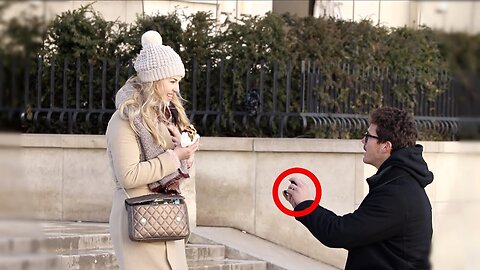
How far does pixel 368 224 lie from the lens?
11.1ft

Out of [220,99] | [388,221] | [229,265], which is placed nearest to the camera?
[388,221]

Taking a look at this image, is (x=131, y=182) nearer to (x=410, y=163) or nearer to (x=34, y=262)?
(x=410, y=163)

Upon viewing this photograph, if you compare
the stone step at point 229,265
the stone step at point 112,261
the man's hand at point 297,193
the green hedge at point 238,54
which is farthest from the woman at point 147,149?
the green hedge at point 238,54

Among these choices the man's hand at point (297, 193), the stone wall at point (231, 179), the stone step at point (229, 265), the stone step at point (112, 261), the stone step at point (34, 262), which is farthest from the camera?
the stone wall at point (231, 179)

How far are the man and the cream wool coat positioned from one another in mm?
633

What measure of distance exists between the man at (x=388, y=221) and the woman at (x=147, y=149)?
0.64 metres

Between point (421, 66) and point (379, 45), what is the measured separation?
672 mm

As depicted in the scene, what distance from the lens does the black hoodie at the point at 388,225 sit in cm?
339

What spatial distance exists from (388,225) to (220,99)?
6.76m

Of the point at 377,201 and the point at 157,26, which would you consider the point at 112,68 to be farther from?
the point at 377,201

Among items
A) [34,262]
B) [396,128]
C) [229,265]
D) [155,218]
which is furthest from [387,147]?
[229,265]

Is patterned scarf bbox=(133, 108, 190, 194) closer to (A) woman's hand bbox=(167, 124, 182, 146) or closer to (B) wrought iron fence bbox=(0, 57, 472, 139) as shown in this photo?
(A) woman's hand bbox=(167, 124, 182, 146)

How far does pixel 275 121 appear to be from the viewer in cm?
1015

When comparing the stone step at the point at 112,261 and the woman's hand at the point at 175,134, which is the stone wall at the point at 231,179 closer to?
the stone step at the point at 112,261
